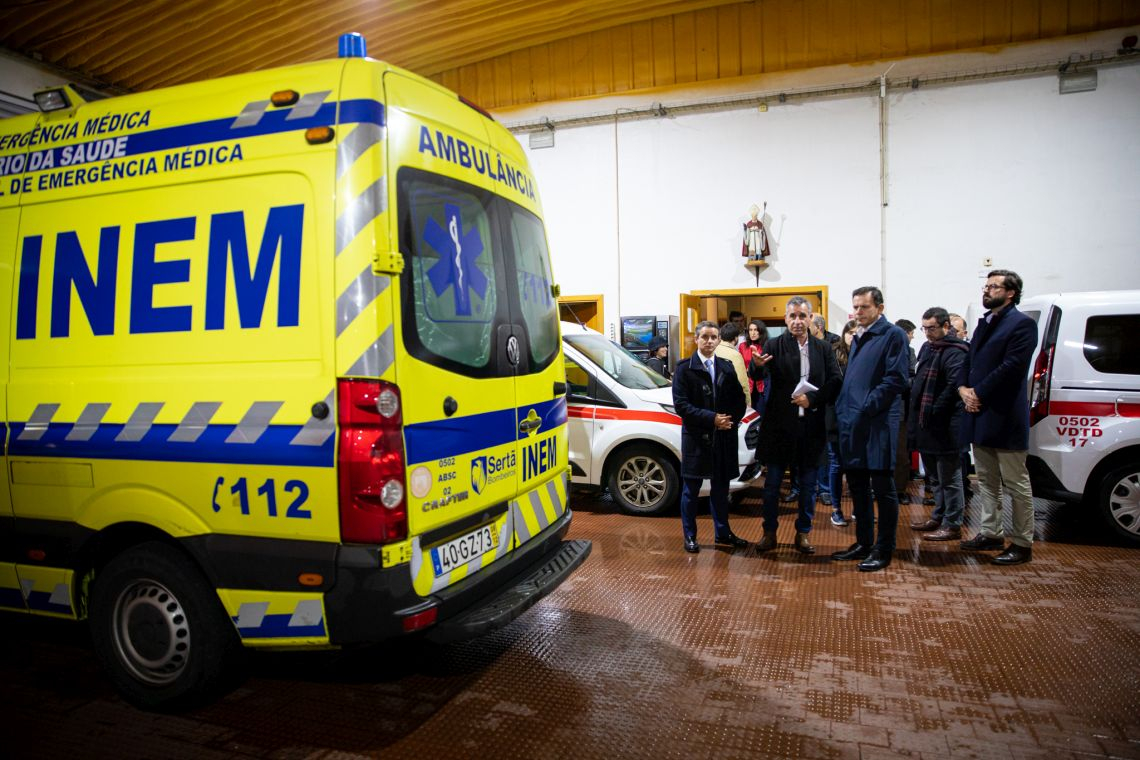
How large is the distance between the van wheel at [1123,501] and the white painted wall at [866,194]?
4961mm

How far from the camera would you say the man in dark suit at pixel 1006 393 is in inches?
171

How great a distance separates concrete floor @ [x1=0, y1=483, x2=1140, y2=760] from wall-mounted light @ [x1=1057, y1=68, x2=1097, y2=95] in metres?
7.30

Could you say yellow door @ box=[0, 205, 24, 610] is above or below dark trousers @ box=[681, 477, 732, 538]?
above

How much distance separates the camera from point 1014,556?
450 cm

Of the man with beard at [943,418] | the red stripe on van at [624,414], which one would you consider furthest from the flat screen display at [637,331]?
the man with beard at [943,418]

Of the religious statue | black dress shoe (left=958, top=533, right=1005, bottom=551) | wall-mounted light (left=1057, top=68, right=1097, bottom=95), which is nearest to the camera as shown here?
black dress shoe (left=958, top=533, right=1005, bottom=551)

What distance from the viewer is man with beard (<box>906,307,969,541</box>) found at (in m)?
5.15

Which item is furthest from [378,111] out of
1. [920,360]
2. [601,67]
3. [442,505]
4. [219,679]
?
[601,67]

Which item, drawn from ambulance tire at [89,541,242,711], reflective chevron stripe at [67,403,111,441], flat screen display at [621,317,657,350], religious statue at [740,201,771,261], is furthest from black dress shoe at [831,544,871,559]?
flat screen display at [621,317,657,350]

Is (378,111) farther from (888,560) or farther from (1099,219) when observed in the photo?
(1099,219)

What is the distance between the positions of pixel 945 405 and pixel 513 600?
3956 mm

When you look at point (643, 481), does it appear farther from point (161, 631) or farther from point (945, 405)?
point (161, 631)

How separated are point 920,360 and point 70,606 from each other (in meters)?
5.62

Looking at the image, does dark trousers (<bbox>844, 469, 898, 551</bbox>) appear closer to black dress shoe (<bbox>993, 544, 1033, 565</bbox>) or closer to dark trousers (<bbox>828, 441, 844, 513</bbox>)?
black dress shoe (<bbox>993, 544, 1033, 565</bbox>)
